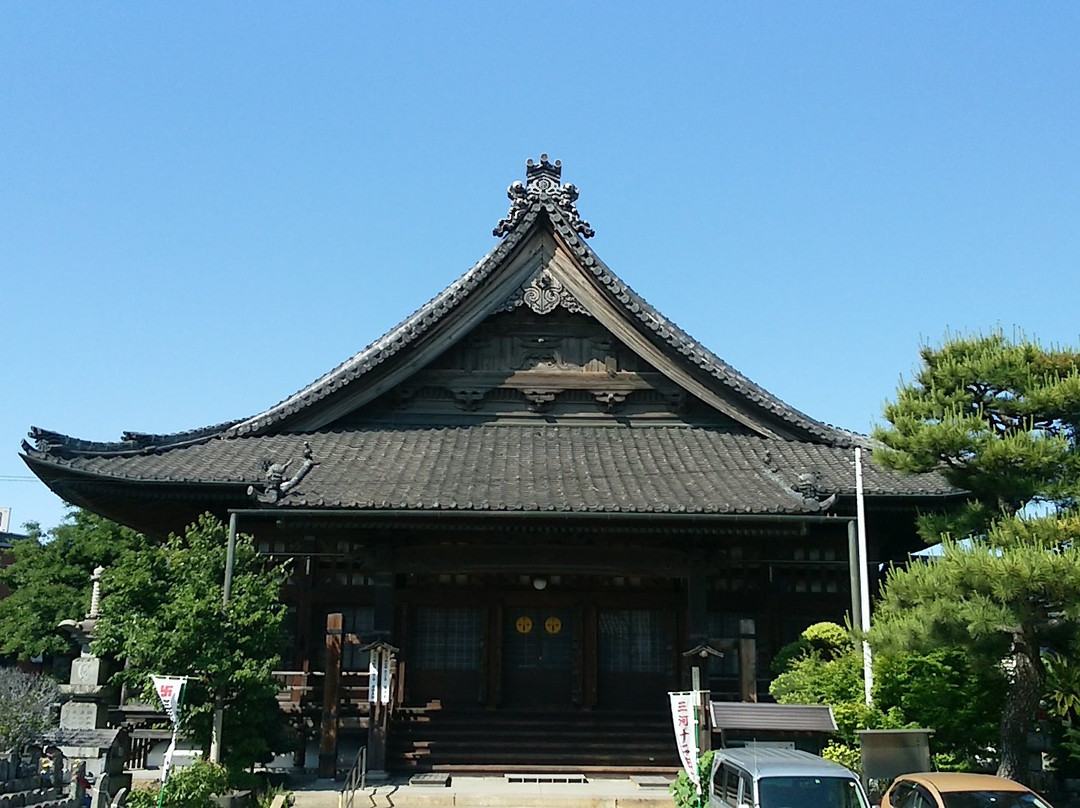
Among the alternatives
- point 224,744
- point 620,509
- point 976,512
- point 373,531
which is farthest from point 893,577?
point 224,744

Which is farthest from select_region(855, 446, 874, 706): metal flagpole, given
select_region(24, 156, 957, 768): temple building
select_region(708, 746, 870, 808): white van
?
select_region(708, 746, 870, 808): white van

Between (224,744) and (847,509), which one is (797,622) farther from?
(224,744)

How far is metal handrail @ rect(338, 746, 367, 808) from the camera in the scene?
13.5m

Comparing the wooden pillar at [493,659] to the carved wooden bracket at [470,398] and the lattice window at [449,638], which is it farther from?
the carved wooden bracket at [470,398]

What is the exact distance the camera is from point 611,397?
66.6 ft

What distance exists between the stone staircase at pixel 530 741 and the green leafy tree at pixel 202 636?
2.80m

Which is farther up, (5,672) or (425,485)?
(425,485)

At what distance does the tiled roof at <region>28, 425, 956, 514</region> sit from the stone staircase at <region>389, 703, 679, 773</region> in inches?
166

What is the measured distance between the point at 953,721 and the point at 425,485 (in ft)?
28.7

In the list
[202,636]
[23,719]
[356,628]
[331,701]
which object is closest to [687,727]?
[331,701]

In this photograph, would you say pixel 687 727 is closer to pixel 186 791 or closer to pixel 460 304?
pixel 186 791

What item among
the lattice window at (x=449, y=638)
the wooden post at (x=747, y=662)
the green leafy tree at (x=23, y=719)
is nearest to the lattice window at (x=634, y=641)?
the lattice window at (x=449, y=638)

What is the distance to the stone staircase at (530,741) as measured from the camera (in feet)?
53.3

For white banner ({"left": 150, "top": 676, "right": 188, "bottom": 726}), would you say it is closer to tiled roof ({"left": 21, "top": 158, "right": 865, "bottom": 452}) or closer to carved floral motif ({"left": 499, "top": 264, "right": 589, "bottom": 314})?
tiled roof ({"left": 21, "top": 158, "right": 865, "bottom": 452})
